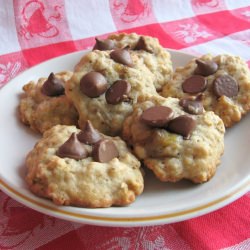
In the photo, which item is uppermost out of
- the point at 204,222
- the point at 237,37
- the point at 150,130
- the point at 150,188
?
the point at 150,130

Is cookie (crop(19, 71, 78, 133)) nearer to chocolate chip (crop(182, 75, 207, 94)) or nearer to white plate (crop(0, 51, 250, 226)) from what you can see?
white plate (crop(0, 51, 250, 226))

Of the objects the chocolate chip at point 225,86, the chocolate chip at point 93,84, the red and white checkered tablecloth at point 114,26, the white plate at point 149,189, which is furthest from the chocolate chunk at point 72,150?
the chocolate chip at point 225,86

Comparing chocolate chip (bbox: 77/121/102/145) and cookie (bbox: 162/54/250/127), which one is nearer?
chocolate chip (bbox: 77/121/102/145)

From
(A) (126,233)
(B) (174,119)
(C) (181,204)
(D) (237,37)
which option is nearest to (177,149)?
(B) (174,119)

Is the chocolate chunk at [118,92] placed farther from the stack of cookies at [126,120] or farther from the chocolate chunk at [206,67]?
the chocolate chunk at [206,67]

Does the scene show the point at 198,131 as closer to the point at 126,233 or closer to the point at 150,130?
the point at 150,130

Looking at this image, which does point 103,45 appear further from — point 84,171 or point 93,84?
point 84,171

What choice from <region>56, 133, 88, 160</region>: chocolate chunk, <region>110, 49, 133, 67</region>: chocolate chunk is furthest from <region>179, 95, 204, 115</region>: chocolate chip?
<region>56, 133, 88, 160</region>: chocolate chunk

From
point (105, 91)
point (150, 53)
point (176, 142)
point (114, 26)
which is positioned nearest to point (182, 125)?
point (176, 142)
